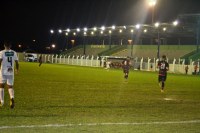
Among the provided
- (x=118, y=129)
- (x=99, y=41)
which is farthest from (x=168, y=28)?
(x=118, y=129)

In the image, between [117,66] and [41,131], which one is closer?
[41,131]

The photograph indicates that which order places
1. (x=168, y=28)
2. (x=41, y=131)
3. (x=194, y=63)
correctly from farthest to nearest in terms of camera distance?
(x=168, y=28) < (x=194, y=63) < (x=41, y=131)

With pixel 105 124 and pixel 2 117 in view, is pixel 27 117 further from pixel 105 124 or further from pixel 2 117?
pixel 105 124

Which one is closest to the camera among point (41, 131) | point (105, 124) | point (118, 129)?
point (41, 131)

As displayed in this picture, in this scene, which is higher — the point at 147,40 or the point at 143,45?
the point at 147,40

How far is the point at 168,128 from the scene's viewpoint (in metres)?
10.6

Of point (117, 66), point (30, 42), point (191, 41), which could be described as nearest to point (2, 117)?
point (117, 66)

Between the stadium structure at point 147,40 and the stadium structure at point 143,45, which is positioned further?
the stadium structure at point 147,40

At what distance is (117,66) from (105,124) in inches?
2608

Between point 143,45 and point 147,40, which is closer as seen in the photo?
point 143,45

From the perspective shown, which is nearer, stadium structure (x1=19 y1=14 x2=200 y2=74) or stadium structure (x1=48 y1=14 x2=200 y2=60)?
stadium structure (x1=19 y1=14 x2=200 y2=74)

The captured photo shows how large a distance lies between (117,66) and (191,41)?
17098mm

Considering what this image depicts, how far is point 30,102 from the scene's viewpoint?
1552 cm

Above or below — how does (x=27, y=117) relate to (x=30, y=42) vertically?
below
